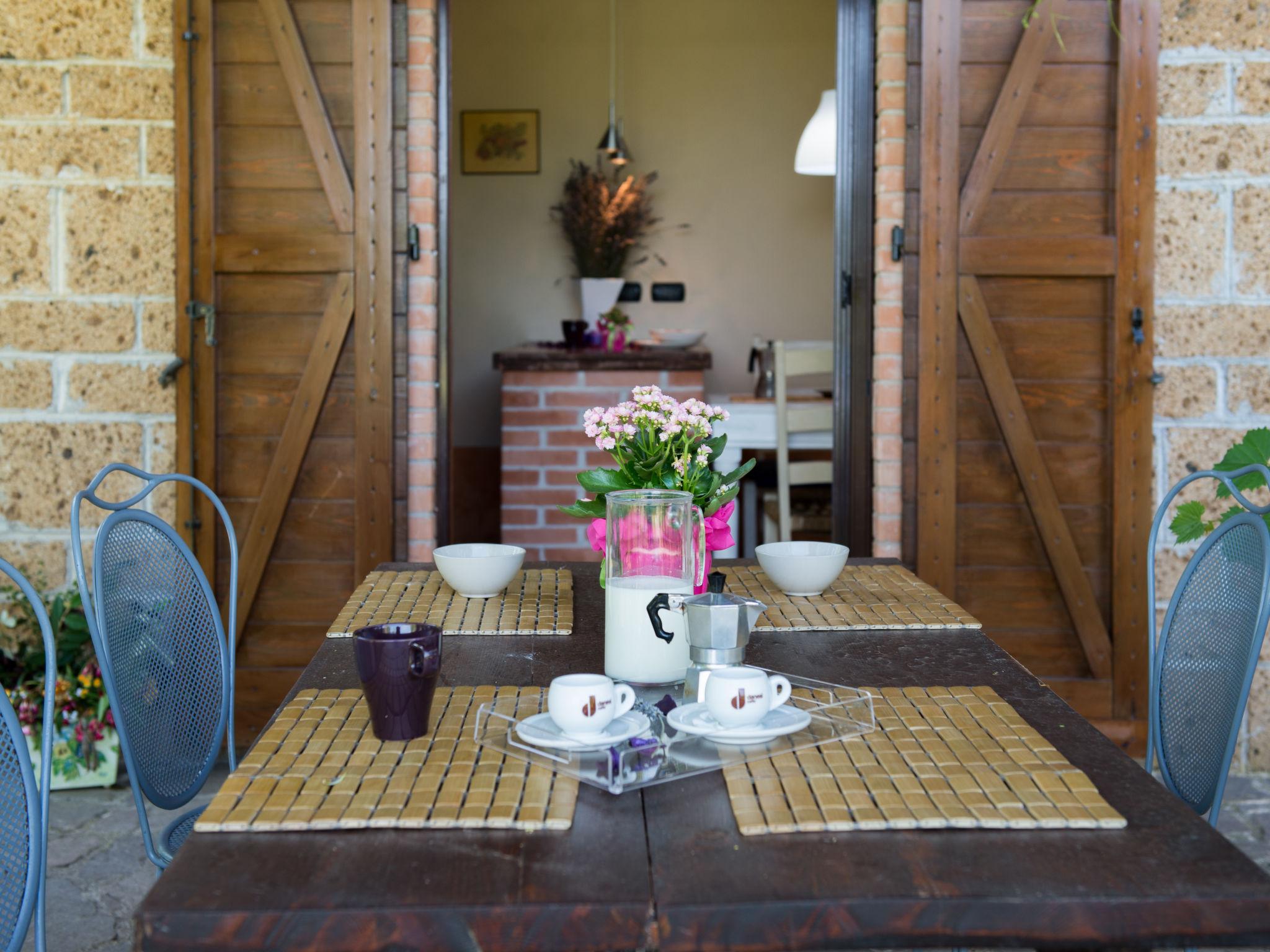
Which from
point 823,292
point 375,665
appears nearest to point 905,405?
point 375,665

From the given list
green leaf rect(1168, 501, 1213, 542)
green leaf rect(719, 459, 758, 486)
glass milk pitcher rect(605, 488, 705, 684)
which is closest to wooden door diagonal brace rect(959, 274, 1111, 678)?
green leaf rect(1168, 501, 1213, 542)

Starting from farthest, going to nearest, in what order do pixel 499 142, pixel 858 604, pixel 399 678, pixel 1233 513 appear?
pixel 499 142
pixel 1233 513
pixel 858 604
pixel 399 678

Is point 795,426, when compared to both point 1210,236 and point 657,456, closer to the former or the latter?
point 1210,236

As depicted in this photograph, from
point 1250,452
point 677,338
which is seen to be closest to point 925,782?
point 1250,452

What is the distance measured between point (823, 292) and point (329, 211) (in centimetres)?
362

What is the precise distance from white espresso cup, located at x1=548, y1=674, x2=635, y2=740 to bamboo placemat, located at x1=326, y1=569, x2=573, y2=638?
506 millimetres

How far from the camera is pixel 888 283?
330 cm

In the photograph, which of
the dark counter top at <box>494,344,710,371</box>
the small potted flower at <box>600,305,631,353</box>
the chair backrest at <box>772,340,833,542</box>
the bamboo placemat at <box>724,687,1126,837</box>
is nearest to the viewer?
the bamboo placemat at <box>724,687,1126,837</box>

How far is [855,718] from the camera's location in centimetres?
132

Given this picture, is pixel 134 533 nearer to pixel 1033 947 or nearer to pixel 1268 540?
pixel 1033 947

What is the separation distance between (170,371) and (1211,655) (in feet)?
8.36

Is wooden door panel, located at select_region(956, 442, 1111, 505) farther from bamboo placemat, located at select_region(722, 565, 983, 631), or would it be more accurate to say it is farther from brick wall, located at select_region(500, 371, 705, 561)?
brick wall, located at select_region(500, 371, 705, 561)

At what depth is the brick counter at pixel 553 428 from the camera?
4.62 meters

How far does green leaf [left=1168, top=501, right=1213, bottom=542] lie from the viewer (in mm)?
2318
